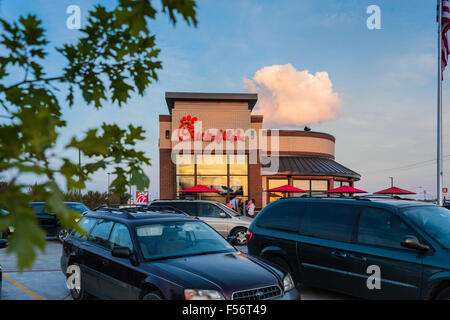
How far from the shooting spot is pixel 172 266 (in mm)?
4961

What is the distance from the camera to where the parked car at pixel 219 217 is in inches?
568

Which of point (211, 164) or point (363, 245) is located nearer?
point (363, 245)

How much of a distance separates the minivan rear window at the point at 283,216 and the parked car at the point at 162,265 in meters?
1.54

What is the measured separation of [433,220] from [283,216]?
2542 mm

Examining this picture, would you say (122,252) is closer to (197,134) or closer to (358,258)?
(358,258)

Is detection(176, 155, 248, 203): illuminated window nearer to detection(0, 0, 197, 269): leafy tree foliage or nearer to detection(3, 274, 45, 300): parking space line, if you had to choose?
detection(3, 274, 45, 300): parking space line

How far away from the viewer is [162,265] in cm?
502

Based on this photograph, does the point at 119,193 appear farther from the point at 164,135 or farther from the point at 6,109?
the point at 164,135

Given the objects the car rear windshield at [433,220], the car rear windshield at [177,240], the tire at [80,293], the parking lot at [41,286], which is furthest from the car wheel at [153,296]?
the car rear windshield at [433,220]

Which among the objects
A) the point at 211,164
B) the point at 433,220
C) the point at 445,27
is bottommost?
the point at 433,220

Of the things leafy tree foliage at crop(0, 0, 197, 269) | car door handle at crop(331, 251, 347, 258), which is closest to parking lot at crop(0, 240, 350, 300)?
car door handle at crop(331, 251, 347, 258)

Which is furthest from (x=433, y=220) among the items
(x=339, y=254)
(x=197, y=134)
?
(x=197, y=134)

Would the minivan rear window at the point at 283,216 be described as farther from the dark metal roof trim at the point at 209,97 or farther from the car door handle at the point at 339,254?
the dark metal roof trim at the point at 209,97
